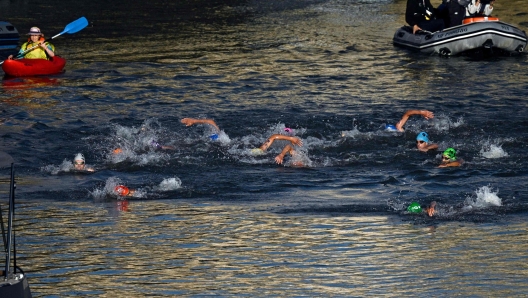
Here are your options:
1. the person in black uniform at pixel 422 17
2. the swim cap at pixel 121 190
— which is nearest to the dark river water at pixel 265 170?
the swim cap at pixel 121 190

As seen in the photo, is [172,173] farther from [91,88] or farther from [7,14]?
[7,14]

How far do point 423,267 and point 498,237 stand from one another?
1454 millimetres

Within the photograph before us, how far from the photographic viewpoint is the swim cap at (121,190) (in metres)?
12.5

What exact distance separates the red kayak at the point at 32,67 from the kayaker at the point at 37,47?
26 centimetres

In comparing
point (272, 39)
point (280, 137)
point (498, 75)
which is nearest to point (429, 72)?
point (498, 75)

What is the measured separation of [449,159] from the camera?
14070mm

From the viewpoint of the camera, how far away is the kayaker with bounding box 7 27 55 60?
21.5 meters

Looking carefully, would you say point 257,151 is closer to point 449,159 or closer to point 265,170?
point 265,170

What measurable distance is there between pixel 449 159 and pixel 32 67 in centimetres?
1089

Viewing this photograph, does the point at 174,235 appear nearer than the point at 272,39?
Yes

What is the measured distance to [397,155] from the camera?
1475 centimetres

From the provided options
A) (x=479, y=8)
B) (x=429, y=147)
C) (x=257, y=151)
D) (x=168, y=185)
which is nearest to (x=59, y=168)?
(x=168, y=185)

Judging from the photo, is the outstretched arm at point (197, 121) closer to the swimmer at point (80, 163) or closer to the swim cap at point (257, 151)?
the swim cap at point (257, 151)

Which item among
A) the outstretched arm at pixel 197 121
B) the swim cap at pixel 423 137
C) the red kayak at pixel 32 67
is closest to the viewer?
the swim cap at pixel 423 137
